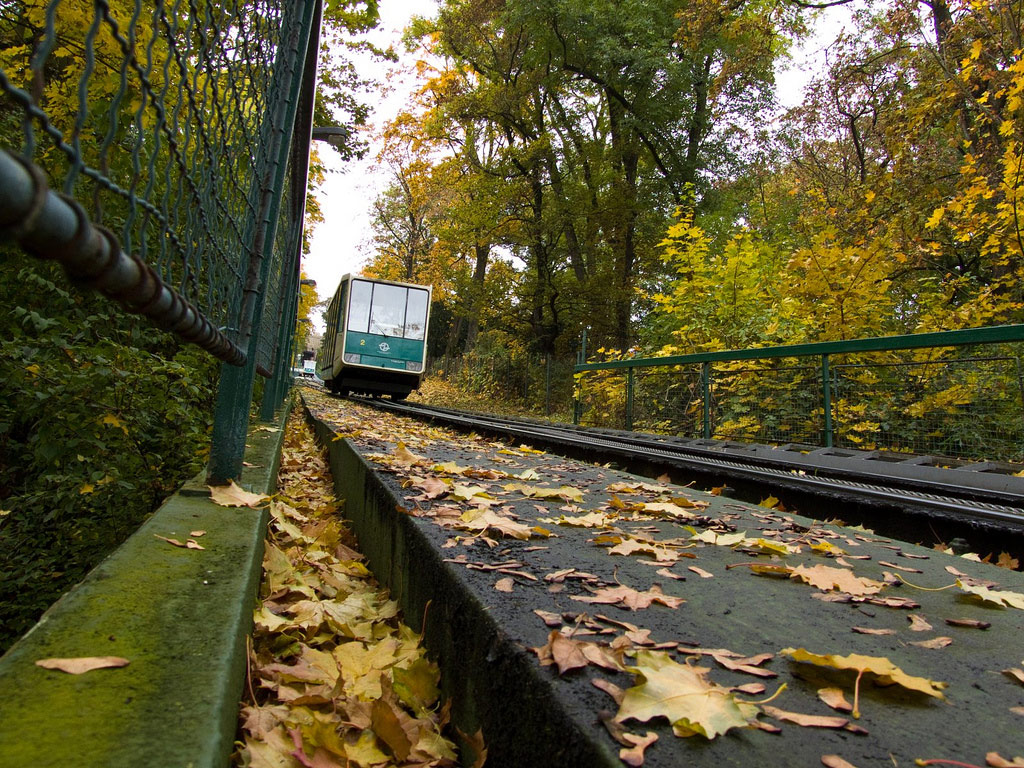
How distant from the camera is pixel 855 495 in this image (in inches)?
141

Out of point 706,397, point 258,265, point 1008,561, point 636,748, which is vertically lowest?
point 1008,561

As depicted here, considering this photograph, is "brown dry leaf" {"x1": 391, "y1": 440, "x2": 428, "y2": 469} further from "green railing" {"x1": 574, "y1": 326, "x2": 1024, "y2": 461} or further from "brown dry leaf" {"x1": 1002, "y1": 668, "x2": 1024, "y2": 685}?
"green railing" {"x1": 574, "y1": 326, "x2": 1024, "y2": 461}

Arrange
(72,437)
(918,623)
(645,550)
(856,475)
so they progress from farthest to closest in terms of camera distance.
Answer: (856,475) → (72,437) → (645,550) → (918,623)

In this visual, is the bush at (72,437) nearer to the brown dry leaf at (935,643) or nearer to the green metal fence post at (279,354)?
the green metal fence post at (279,354)

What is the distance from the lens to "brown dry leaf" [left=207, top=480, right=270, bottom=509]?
222cm

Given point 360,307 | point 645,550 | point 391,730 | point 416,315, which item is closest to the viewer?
point 391,730

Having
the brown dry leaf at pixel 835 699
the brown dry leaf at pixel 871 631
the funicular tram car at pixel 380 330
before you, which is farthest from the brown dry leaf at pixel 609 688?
the funicular tram car at pixel 380 330

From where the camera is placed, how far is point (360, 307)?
16266 mm

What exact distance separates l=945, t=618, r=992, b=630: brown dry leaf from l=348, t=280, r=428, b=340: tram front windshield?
51.3 ft

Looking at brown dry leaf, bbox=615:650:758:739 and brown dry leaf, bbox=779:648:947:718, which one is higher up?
brown dry leaf, bbox=779:648:947:718

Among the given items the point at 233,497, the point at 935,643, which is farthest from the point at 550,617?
the point at 233,497

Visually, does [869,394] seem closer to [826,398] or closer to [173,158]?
[826,398]

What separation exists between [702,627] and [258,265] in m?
2.14

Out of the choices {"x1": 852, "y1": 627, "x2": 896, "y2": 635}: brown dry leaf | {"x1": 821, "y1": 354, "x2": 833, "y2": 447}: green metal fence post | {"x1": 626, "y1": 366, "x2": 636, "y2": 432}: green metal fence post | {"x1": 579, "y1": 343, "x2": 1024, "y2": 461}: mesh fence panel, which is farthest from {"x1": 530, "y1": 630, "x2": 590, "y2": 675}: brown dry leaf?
A: {"x1": 626, "y1": 366, "x2": 636, "y2": 432}: green metal fence post
